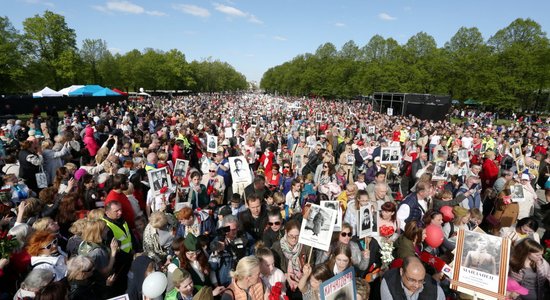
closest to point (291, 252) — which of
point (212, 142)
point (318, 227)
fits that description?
point (318, 227)

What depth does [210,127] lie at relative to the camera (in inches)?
646

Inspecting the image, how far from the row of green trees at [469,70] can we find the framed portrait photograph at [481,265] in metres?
44.4

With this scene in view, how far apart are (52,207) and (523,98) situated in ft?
177

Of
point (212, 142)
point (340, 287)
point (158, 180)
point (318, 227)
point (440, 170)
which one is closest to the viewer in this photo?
point (340, 287)

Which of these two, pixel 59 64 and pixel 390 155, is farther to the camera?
pixel 59 64

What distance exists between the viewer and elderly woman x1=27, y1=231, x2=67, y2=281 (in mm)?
3641

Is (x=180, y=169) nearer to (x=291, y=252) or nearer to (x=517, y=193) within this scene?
(x=291, y=252)

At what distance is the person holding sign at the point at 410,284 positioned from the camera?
131 inches

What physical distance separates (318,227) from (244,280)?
4.54 feet

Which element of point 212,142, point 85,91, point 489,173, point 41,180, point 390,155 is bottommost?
point 489,173

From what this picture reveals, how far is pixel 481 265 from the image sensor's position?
3.50m

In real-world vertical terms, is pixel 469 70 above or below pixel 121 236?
above

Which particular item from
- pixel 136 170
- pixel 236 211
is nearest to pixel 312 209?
pixel 236 211

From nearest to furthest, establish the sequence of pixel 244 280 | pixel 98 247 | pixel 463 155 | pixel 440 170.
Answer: pixel 244 280 → pixel 98 247 → pixel 440 170 → pixel 463 155
